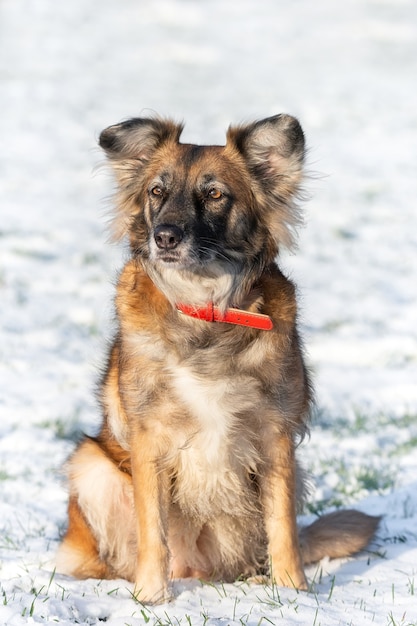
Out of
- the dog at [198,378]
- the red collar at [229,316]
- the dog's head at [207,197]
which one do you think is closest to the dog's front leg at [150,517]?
the dog at [198,378]

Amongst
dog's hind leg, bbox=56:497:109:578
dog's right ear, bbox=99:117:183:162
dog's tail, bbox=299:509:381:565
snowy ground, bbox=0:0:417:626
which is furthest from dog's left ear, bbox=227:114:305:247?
dog's hind leg, bbox=56:497:109:578

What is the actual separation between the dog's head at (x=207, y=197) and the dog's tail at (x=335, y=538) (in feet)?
4.58

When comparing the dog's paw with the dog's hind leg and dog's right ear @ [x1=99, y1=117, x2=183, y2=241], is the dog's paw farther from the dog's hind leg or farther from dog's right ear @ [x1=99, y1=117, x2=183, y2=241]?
dog's right ear @ [x1=99, y1=117, x2=183, y2=241]

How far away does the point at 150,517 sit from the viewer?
4.18 metres

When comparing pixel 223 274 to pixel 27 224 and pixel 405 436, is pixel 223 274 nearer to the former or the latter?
pixel 405 436

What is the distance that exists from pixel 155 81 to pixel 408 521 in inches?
683

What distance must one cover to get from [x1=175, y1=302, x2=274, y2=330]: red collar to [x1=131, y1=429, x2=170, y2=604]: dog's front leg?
1.89ft

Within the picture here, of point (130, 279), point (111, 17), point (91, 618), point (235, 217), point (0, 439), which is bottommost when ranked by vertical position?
point (0, 439)

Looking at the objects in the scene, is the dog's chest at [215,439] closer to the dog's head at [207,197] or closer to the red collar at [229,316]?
the red collar at [229,316]

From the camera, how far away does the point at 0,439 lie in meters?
6.62

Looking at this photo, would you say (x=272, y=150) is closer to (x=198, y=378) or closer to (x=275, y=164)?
(x=275, y=164)

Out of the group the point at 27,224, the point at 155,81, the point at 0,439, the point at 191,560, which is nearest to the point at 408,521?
the point at 191,560

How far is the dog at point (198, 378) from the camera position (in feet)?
13.5

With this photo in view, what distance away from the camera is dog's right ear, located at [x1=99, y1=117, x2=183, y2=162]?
4527 millimetres
